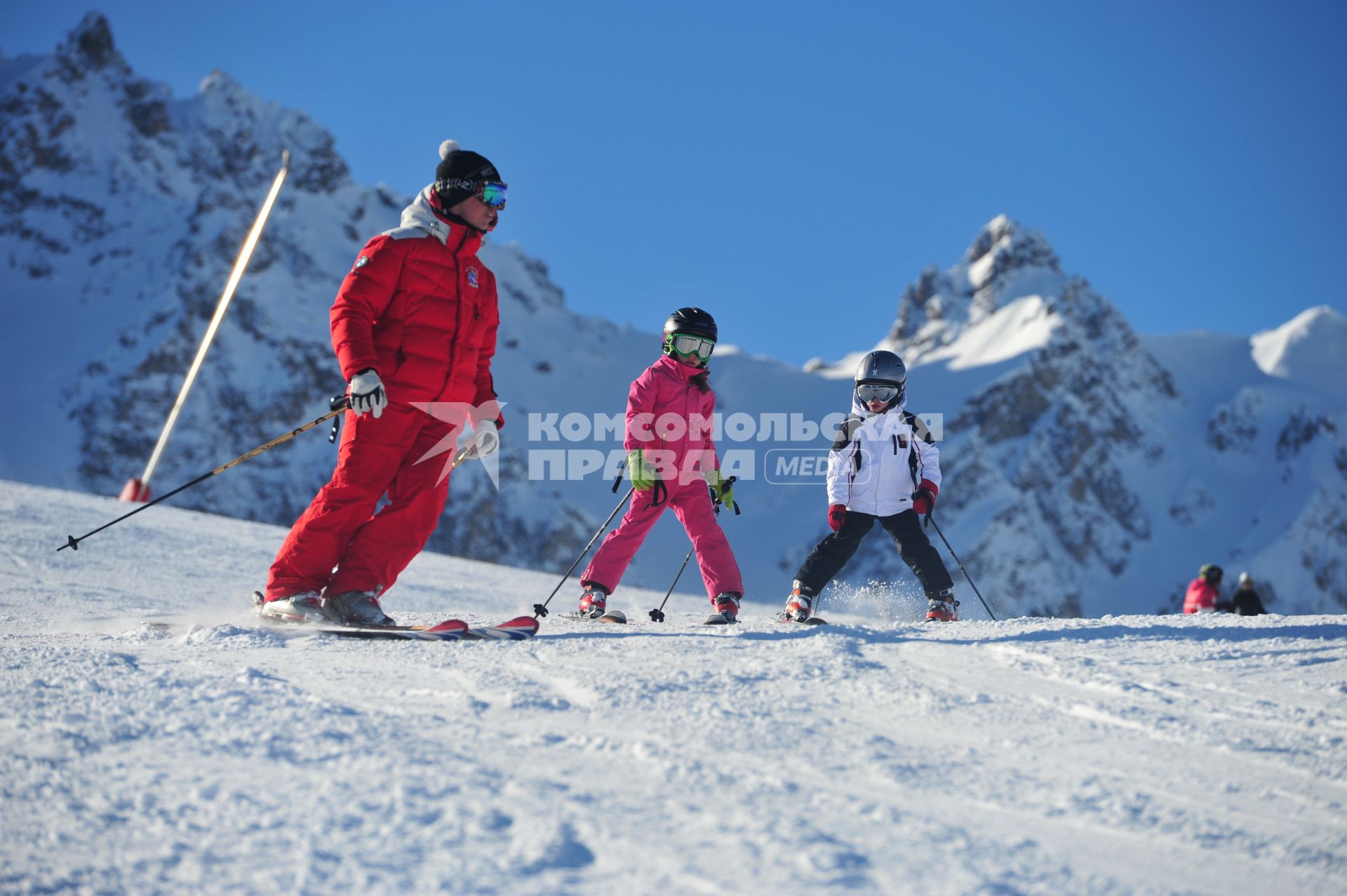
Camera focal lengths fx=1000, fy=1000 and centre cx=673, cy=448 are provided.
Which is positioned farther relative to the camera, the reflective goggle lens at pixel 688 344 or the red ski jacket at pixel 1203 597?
the red ski jacket at pixel 1203 597

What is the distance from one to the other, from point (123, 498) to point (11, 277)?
95958 millimetres

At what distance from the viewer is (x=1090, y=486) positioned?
10769cm

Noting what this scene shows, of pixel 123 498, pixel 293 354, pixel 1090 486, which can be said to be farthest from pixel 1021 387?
pixel 123 498

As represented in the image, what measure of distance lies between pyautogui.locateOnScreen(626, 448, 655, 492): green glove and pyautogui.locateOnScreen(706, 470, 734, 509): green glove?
0.37 m

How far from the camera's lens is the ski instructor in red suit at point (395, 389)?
11.6ft

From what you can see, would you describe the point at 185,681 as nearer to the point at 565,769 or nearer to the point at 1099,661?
the point at 565,769

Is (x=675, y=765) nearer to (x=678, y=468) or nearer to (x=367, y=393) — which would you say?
(x=367, y=393)

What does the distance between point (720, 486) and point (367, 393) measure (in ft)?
6.96

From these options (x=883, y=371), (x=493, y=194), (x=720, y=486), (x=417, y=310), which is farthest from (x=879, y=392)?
(x=417, y=310)

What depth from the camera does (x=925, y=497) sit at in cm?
501

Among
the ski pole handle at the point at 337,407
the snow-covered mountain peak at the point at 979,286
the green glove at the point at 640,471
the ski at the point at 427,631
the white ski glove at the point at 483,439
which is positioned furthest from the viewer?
the snow-covered mountain peak at the point at 979,286

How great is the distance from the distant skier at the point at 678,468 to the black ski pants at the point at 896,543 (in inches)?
14.9

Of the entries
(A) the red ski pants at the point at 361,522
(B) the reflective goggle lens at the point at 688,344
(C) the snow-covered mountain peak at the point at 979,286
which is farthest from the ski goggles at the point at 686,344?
(C) the snow-covered mountain peak at the point at 979,286

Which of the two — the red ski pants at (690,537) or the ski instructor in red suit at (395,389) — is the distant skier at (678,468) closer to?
the red ski pants at (690,537)
